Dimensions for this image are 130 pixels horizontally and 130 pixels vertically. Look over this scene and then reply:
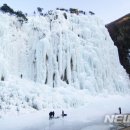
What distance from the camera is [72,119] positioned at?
28672mm

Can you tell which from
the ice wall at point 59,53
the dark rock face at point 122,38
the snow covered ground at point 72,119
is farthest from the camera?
the dark rock face at point 122,38

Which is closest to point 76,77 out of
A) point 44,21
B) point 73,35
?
point 73,35

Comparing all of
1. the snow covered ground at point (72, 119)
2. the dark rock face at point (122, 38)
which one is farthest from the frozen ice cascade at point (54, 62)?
the dark rock face at point (122, 38)

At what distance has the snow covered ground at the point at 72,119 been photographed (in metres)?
24.8

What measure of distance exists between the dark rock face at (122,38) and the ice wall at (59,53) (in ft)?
14.3

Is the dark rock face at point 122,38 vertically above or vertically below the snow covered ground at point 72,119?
above

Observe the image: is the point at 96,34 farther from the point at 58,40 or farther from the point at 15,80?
the point at 15,80

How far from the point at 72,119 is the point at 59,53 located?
13145 mm

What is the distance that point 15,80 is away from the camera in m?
35.6

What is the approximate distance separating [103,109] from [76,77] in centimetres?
617

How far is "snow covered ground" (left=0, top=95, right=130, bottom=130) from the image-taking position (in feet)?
81.2

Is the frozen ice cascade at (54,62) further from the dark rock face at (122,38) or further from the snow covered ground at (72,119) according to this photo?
the dark rock face at (122,38)

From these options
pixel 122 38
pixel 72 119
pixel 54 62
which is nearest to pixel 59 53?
pixel 54 62

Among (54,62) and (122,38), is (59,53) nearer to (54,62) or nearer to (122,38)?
(54,62)
